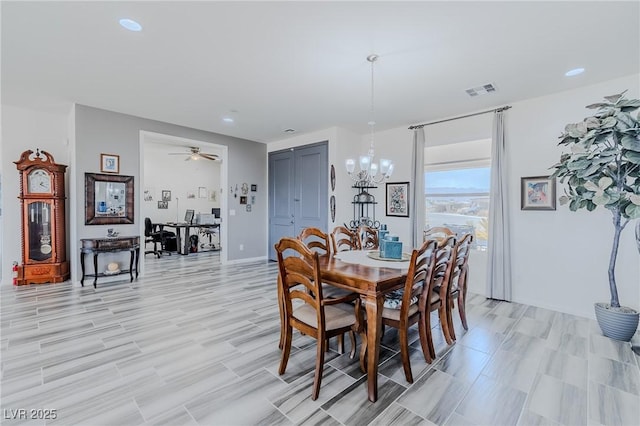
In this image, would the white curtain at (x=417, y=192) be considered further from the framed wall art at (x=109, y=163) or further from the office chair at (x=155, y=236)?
the office chair at (x=155, y=236)

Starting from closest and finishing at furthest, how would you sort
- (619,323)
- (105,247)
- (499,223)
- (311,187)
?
1. (619,323)
2. (499,223)
3. (105,247)
4. (311,187)

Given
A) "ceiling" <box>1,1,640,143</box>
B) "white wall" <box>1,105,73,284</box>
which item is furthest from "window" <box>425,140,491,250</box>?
"white wall" <box>1,105,73,284</box>

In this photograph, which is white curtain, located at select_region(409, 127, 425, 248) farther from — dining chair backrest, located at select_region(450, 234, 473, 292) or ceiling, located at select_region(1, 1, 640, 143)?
dining chair backrest, located at select_region(450, 234, 473, 292)

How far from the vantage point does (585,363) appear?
91.0 inches

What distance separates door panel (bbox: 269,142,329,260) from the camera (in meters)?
5.54

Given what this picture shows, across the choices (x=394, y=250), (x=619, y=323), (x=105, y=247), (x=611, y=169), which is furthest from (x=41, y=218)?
(x=619, y=323)

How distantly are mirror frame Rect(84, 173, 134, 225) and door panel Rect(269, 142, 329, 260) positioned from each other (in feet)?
9.14

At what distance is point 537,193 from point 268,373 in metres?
3.84

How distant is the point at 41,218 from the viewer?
447 centimetres

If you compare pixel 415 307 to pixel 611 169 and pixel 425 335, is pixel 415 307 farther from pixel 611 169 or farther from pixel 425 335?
pixel 611 169

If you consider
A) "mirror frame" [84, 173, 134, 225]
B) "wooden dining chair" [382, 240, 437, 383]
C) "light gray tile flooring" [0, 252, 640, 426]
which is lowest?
"light gray tile flooring" [0, 252, 640, 426]

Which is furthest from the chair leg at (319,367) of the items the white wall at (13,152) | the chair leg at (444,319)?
the white wall at (13,152)

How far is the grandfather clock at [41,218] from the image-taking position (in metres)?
4.34

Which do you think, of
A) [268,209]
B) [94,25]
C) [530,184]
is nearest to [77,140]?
[94,25]
